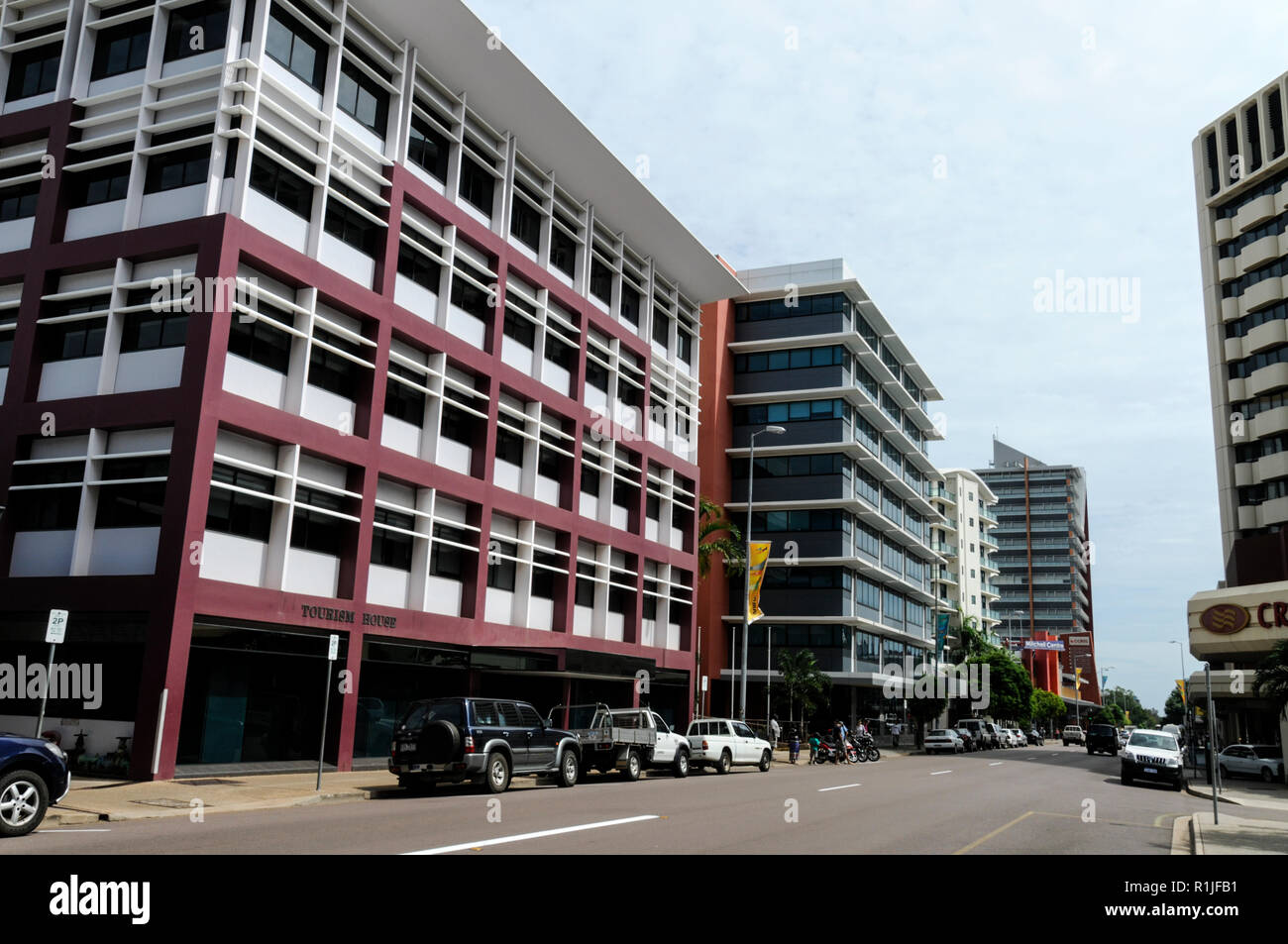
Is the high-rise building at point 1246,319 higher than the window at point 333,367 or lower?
higher

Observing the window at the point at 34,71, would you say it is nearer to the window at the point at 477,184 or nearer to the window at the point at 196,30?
the window at the point at 196,30

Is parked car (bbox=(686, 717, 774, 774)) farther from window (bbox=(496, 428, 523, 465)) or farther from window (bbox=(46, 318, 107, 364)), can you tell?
window (bbox=(46, 318, 107, 364))

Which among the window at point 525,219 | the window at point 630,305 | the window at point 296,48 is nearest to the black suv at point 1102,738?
the window at point 630,305

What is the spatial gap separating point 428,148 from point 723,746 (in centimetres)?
2015

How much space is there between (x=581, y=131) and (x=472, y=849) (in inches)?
1084

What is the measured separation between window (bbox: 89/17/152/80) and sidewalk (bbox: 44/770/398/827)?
56.5 ft

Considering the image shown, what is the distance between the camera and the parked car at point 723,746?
28.3m

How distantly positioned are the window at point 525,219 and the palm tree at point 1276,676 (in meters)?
27.7

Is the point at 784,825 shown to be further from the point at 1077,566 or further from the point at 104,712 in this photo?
the point at 1077,566

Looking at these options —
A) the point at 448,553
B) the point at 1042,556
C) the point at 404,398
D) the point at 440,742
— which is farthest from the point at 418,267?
the point at 1042,556

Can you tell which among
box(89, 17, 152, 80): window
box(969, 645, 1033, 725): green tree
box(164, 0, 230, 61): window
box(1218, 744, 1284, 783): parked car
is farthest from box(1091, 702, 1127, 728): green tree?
box(89, 17, 152, 80): window

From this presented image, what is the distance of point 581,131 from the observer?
32906 mm

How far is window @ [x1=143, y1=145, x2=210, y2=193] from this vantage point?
22875mm
